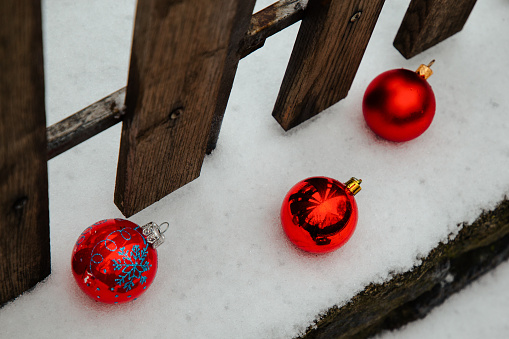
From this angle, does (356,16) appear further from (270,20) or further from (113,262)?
(113,262)

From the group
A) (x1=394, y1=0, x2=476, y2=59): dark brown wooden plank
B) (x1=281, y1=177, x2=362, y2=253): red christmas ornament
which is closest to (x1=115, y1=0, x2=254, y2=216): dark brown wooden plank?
(x1=281, y1=177, x2=362, y2=253): red christmas ornament

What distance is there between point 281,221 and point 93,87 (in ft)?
1.97

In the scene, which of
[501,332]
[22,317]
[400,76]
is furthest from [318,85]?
[501,332]

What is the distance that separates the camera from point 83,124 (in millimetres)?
1007

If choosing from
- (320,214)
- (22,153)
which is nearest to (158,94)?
(22,153)

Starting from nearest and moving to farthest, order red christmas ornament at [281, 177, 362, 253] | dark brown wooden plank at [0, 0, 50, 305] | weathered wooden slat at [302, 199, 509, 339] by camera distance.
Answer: dark brown wooden plank at [0, 0, 50, 305] → red christmas ornament at [281, 177, 362, 253] → weathered wooden slat at [302, 199, 509, 339]

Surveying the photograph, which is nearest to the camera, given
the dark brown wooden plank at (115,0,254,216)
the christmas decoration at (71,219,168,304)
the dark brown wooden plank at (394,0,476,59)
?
the dark brown wooden plank at (115,0,254,216)

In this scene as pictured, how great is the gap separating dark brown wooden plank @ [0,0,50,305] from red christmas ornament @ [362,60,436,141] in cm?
84

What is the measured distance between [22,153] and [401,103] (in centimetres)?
91

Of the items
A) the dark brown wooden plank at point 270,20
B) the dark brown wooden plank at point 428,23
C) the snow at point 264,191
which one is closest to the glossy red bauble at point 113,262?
the snow at point 264,191

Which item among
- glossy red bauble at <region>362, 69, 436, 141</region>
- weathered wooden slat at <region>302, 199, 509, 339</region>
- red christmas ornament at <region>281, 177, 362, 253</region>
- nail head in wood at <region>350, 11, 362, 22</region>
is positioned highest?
nail head in wood at <region>350, 11, 362, 22</region>

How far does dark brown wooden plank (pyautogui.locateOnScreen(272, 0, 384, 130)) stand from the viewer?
1.27 meters

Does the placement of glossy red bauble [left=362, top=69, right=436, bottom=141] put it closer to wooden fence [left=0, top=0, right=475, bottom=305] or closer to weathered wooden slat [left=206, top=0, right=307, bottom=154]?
wooden fence [left=0, top=0, right=475, bottom=305]

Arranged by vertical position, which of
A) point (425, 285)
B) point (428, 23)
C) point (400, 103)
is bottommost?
point (425, 285)
